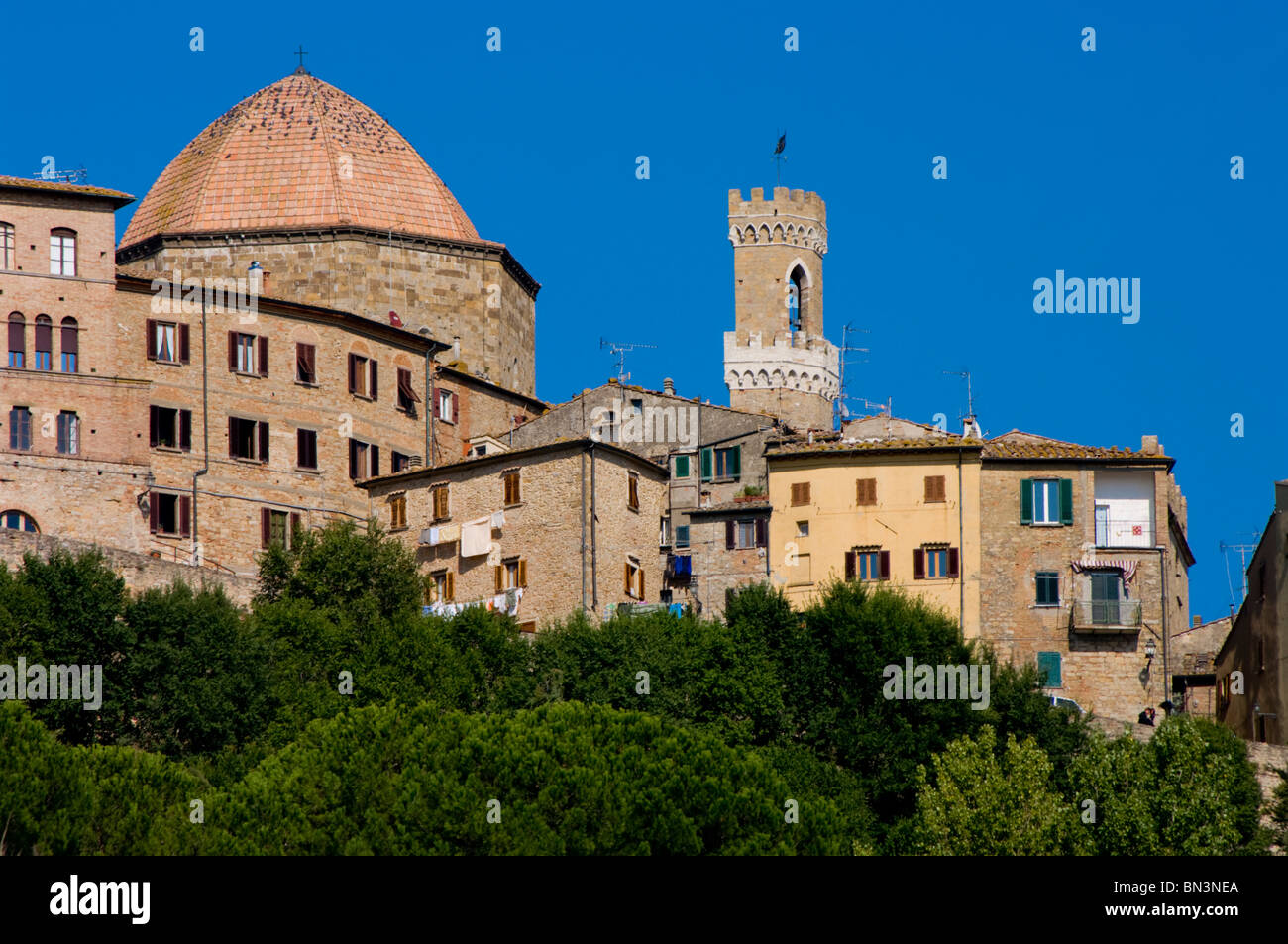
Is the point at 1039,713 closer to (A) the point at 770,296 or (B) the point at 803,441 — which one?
(B) the point at 803,441

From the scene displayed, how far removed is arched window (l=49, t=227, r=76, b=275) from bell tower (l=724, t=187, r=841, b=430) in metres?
30.6

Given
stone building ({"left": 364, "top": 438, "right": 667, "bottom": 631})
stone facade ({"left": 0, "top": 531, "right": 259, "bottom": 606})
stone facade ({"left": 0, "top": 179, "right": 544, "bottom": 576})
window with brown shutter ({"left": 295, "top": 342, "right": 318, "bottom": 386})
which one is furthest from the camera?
window with brown shutter ({"left": 295, "top": 342, "right": 318, "bottom": 386})

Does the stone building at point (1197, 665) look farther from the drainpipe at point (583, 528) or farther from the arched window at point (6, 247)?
the arched window at point (6, 247)

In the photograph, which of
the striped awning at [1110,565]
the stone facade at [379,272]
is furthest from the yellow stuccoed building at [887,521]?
the stone facade at [379,272]

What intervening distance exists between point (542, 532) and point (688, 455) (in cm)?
759

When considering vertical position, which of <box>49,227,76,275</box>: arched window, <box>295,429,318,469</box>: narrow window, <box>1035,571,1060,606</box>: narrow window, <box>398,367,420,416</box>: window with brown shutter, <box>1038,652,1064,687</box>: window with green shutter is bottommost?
<box>1038,652,1064,687</box>: window with green shutter

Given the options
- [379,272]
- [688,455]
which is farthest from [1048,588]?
[379,272]

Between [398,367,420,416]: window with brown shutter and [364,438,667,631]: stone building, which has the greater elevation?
[398,367,420,416]: window with brown shutter

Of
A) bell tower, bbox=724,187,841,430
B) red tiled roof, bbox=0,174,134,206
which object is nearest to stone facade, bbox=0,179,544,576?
red tiled roof, bbox=0,174,134,206

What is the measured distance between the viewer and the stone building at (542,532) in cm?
6719

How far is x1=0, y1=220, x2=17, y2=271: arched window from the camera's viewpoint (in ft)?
226

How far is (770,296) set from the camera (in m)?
97.2

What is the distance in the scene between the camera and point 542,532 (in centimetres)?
6762

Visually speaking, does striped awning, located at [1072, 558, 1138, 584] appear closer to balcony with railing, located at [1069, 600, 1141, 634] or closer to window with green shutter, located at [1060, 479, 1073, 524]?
balcony with railing, located at [1069, 600, 1141, 634]
